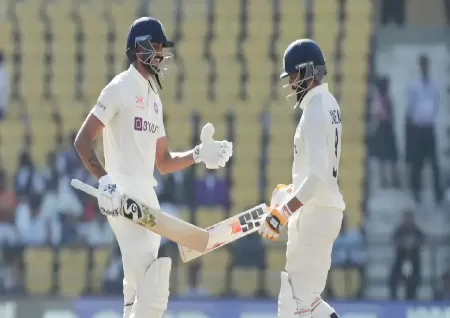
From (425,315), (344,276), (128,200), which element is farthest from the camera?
(344,276)

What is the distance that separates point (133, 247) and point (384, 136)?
6121 mm

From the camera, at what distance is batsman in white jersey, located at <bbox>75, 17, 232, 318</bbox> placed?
17.8ft

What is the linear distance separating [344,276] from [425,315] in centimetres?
303

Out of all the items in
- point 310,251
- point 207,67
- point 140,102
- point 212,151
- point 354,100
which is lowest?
point 310,251

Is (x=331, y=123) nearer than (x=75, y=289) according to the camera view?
Yes

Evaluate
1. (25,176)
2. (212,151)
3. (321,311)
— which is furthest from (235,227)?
(25,176)

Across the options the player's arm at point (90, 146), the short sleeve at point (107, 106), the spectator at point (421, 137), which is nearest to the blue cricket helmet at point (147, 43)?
the short sleeve at point (107, 106)

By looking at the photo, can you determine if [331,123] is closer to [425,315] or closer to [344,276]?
[425,315]

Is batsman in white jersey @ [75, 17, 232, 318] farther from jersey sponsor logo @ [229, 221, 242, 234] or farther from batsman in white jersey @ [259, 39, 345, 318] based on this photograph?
batsman in white jersey @ [259, 39, 345, 318]

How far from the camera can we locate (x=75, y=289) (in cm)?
1062

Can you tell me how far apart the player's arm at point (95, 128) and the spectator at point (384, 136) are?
599cm

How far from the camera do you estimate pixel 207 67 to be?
11523 mm

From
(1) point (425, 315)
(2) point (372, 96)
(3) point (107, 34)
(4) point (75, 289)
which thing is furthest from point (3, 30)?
(1) point (425, 315)

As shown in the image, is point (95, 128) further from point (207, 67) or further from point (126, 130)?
point (207, 67)
